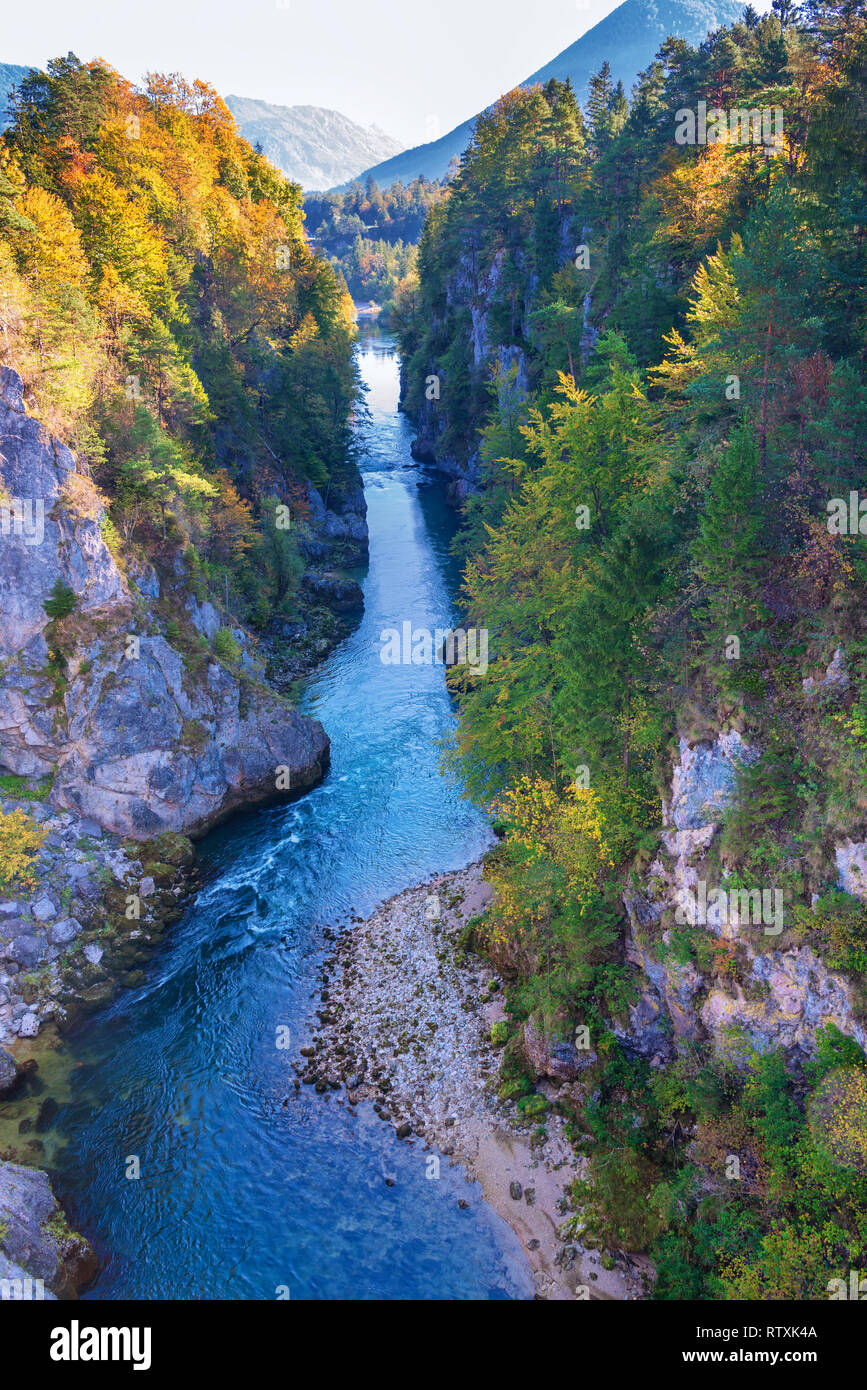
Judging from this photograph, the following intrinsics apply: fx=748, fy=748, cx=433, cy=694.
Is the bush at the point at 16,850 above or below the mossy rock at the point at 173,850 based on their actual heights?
above

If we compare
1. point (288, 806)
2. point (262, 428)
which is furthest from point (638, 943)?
point (262, 428)

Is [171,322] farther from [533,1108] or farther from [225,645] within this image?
[533,1108]

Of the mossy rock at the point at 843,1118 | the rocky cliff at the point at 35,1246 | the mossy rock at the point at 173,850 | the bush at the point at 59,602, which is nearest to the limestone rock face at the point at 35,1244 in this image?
the rocky cliff at the point at 35,1246

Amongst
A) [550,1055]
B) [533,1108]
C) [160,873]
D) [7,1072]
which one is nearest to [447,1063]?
[533,1108]

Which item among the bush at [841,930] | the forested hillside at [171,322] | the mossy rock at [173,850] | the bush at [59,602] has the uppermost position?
the forested hillside at [171,322]

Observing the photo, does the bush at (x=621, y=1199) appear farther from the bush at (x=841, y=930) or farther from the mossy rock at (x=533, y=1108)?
the bush at (x=841, y=930)

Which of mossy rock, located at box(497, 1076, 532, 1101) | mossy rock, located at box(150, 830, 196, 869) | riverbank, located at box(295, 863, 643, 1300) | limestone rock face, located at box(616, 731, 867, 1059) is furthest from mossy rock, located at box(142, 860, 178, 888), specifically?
limestone rock face, located at box(616, 731, 867, 1059)

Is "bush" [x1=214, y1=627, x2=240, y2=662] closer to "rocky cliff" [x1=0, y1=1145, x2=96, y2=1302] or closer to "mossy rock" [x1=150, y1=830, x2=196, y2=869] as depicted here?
"mossy rock" [x1=150, y1=830, x2=196, y2=869]
